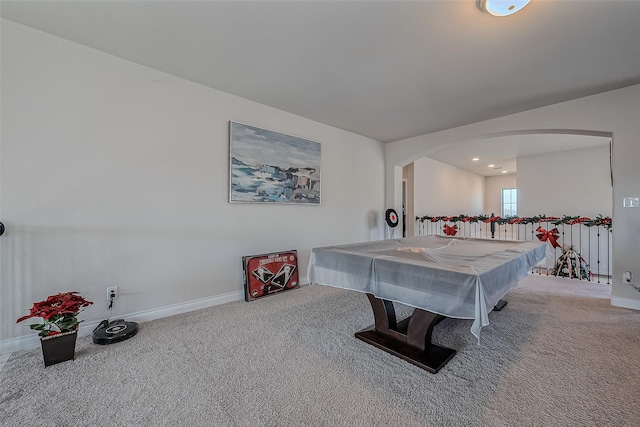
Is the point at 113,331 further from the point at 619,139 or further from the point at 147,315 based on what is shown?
the point at 619,139

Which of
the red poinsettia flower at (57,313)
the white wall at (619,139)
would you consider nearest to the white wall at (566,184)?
the white wall at (619,139)

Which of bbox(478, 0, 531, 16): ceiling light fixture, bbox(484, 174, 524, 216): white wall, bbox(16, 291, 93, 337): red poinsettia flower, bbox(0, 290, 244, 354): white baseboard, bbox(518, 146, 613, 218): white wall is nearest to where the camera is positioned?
bbox(478, 0, 531, 16): ceiling light fixture

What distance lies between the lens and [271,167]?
3.37m

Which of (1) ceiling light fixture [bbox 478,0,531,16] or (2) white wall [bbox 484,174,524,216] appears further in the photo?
(2) white wall [bbox 484,174,524,216]

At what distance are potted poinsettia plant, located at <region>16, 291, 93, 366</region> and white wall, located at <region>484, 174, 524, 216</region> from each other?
470 inches

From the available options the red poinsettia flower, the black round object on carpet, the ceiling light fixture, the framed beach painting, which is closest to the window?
the framed beach painting

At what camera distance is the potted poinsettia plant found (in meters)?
1.76

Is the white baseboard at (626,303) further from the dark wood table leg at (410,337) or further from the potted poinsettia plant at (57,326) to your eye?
the potted poinsettia plant at (57,326)

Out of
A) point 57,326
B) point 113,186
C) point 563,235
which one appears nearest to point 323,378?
point 57,326

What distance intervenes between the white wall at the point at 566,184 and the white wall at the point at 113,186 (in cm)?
683

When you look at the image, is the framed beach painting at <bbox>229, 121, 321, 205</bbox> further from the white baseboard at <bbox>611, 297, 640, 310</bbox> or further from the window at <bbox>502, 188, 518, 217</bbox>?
the window at <bbox>502, 188, 518, 217</bbox>

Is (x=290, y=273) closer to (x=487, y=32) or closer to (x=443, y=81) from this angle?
(x=443, y=81)

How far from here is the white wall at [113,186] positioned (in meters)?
1.98

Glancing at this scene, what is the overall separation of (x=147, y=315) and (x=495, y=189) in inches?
458
